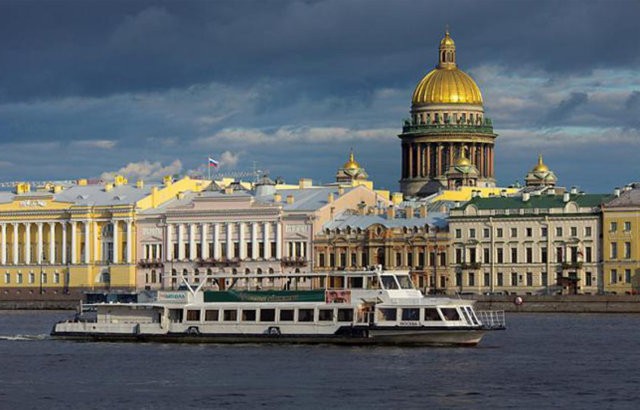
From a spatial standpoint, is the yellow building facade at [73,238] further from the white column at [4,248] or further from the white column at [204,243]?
the white column at [204,243]

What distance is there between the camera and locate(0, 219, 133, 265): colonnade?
11756 centimetres

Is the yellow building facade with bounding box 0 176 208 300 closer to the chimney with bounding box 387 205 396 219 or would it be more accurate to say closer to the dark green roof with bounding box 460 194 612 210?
the chimney with bounding box 387 205 396 219

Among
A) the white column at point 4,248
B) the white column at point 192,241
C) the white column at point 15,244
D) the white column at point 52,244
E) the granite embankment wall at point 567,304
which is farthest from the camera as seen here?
the white column at point 4,248

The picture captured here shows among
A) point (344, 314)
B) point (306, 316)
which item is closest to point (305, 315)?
point (306, 316)

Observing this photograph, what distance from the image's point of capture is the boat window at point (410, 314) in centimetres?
5842

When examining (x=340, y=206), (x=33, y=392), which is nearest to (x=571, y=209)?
(x=340, y=206)

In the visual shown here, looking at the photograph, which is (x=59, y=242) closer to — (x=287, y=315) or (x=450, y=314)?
(x=287, y=315)

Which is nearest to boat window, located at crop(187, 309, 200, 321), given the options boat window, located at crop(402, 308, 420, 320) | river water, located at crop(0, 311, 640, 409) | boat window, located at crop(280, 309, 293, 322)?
river water, located at crop(0, 311, 640, 409)

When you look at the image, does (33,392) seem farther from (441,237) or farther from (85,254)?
(85,254)

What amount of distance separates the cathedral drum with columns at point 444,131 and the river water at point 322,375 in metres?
63.5

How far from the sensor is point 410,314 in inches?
2303

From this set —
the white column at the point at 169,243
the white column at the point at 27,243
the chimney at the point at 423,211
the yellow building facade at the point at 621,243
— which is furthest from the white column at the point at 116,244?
the yellow building facade at the point at 621,243

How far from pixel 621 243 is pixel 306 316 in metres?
39.3

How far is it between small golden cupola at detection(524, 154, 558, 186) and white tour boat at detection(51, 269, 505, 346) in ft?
216
